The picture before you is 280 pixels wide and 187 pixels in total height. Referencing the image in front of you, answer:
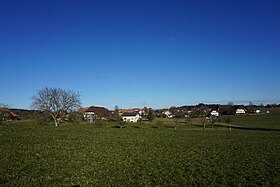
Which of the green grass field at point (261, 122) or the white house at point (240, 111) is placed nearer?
the green grass field at point (261, 122)

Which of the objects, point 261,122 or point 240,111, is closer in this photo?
point 261,122

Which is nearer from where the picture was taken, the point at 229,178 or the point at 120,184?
the point at 120,184

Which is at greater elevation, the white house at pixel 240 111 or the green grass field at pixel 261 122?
the white house at pixel 240 111

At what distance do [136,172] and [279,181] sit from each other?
7.57m

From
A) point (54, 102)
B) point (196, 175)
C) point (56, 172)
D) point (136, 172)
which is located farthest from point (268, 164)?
point (54, 102)

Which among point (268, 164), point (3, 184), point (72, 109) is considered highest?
point (72, 109)

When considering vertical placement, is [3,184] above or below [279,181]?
above

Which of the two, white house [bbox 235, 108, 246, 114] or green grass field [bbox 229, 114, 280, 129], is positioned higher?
white house [bbox 235, 108, 246, 114]

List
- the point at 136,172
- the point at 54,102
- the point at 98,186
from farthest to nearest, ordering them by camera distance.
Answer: the point at 54,102 < the point at 136,172 < the point at 98,186

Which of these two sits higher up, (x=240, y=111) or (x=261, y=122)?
(x=240, y=111)

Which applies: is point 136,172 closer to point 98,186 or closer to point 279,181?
point 98,186

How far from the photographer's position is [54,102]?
6931 centimetres

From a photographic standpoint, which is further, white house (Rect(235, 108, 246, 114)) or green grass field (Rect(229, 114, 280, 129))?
white house (Rect(235, 108, 246, 114))

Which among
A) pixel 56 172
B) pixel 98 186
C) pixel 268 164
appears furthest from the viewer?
pixel 268 164
